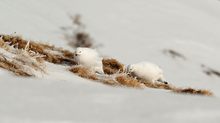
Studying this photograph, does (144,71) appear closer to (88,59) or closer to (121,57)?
(88,59)

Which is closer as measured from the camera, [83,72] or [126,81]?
[83,72]

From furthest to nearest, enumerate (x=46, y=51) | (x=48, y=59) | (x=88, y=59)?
(x=46, y=51) → (x=88, y=59) → (x=48, y=59)

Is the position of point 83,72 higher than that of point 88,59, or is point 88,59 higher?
point 88,59

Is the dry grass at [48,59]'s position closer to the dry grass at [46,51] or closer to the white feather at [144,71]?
the dry grass at [46,51]

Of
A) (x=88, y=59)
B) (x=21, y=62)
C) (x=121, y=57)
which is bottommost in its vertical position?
(x=21, y=62)

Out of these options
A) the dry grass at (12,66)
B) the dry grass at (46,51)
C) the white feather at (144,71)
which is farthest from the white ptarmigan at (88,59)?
the dry grass at (12,66)

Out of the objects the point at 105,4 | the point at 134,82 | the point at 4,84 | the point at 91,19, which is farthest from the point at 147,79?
the point at 105,4

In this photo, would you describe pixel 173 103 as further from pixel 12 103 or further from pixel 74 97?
pixel 12 103

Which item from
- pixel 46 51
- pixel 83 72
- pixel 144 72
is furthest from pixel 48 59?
pixel 144 72

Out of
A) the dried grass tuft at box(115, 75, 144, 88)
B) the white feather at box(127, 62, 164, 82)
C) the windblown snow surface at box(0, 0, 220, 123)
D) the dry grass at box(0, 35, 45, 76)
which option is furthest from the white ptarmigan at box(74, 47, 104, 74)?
the dry grass at box(0, 35, 45, 76)
